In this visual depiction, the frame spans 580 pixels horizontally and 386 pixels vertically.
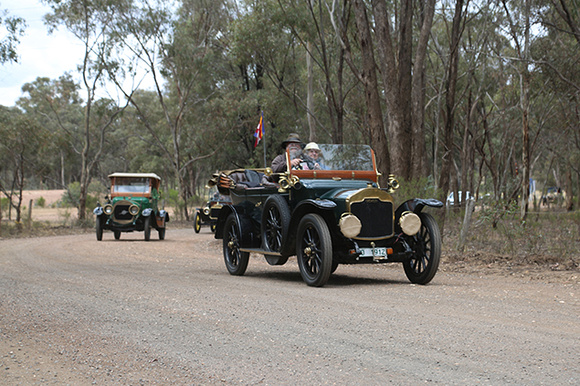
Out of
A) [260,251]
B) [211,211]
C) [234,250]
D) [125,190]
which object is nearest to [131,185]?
[125,190]


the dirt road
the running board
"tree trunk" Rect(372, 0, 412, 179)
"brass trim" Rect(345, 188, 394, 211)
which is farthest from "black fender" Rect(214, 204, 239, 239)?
"tree trunk" Rect(372, 0, 412, 179)

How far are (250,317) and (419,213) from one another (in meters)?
3.52

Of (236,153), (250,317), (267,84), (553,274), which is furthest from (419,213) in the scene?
(236,153)

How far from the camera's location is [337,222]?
8633 millimetres

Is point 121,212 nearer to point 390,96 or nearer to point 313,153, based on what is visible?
point 390,96

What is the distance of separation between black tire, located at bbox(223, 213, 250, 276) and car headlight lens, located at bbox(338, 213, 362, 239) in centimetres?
257

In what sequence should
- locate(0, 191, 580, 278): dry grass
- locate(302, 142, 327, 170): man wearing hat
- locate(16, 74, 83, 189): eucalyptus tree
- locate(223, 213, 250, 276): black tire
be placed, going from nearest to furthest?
locate(302, 142, 327, 170): man wearing hat
locate(223, 213, 250, 276): black tire
locate(0, 191, 580, 278): dry grass
locate(16, 74, 83, 189): eucalyptus tree

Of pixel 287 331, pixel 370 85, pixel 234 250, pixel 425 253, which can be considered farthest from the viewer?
pixel 370 85

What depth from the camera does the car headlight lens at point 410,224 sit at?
867cm

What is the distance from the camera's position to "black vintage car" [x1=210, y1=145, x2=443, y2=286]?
8539 mm

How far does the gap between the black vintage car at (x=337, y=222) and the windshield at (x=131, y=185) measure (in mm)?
12549

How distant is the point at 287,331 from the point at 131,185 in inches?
685

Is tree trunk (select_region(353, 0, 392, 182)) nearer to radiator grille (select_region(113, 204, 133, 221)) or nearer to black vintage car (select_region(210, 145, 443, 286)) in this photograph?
black vintage car (select_region(210, 145, 443, 286))

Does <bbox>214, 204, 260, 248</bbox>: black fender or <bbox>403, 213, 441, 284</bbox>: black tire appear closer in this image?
<bbox>403, 213, 441, 284</bbox>: black tire
